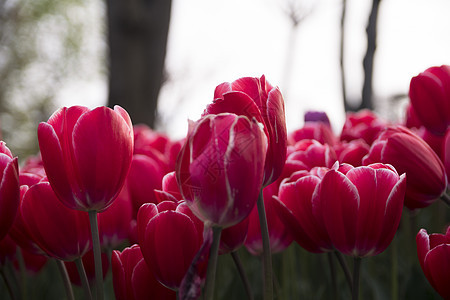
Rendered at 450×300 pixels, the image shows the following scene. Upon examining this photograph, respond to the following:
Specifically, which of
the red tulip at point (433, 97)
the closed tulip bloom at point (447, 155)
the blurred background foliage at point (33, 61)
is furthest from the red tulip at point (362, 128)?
the blurred background foliage at point (33, 61)

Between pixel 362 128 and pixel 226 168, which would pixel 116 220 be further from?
pixel 362 128

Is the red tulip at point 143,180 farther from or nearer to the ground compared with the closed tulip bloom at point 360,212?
nearer to the ground

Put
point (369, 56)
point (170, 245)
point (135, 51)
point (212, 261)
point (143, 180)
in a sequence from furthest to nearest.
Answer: point (135, 51), point (369, 56), point (143, 180), point (170, 245), point (212, 261)

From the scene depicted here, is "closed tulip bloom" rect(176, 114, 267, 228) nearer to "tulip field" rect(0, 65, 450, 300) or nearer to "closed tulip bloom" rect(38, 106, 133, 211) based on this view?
"tulip field" rect(0, 65, 450, 300)

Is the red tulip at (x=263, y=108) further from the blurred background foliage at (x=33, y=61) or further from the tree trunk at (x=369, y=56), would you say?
the blurred background foliage at (x=33, y=61)

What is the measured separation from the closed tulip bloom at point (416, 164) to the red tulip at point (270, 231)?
8.1 inches

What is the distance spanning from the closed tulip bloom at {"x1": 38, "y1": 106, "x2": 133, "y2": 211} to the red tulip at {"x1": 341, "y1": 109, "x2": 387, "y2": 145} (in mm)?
855

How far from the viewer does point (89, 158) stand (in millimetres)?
657

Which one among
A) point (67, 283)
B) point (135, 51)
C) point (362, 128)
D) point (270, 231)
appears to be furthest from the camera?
point (135, 51)

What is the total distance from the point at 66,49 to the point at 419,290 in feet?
63.1

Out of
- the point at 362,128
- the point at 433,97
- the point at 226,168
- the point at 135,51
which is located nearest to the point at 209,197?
the point at 226,168

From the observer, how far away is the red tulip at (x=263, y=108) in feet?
1.98

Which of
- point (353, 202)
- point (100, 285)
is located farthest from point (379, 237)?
point (100, 285)

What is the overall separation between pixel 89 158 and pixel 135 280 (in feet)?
0.58
